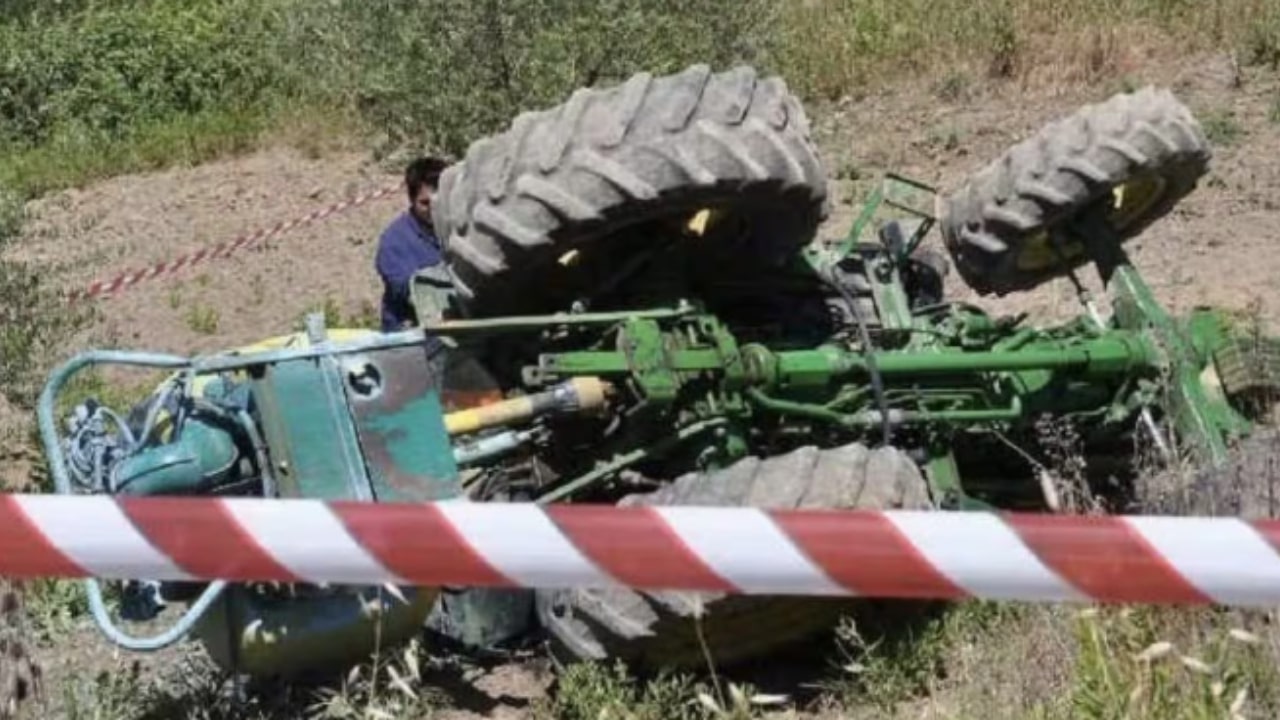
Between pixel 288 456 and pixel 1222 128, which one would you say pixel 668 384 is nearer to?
pixel 288 456

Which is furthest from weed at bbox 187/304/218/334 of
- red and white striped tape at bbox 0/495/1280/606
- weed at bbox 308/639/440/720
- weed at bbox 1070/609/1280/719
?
red and white striped tape at bbox 0/495/1280/606

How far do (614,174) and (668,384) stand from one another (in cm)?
53

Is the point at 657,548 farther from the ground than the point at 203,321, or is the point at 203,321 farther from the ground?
the point at 203,321

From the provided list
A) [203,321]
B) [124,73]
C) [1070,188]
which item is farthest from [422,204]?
[124,73]

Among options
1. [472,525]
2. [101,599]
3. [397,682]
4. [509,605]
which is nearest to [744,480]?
[509,605]

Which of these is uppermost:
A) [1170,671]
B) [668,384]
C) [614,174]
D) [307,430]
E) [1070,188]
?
[614,174]

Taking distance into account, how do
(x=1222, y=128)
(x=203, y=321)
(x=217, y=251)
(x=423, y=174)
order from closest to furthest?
(x=423, y=174) → (x=203, y=321) → (x=1222, y=128) → (x=217, y=251)

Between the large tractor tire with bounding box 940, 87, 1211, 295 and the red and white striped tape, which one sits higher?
the large tractor tire with bounding box 940, 87, 1211, 295

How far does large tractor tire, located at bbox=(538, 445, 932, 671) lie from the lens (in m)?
4.90

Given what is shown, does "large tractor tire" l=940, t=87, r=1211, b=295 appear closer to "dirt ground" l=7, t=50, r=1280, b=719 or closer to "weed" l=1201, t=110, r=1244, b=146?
"dirt ground" l=7, t=50, r=1280, b=719

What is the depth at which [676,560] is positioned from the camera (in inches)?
119

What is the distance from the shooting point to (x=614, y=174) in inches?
196

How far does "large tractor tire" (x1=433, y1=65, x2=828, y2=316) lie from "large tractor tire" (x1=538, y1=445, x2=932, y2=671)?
0.59 m

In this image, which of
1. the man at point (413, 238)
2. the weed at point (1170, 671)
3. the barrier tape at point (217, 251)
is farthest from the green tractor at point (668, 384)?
the barrier tape at point (217, 251)
